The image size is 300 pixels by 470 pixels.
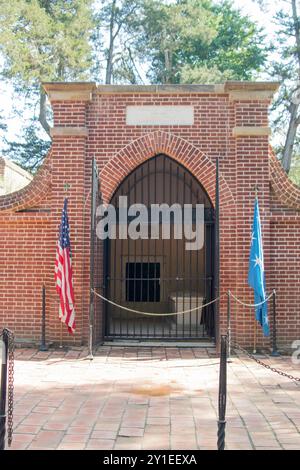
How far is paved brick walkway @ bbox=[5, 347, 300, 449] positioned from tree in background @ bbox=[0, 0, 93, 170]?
13.4 meters

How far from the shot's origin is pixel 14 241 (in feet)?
31.7

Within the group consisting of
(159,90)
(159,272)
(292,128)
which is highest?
(292,128)

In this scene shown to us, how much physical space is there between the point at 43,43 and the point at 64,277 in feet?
46.2

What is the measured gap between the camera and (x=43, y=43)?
20109 millimetres

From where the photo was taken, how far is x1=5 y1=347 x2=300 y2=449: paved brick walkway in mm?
4676

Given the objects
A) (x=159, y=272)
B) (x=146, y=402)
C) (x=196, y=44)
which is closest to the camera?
(x=146, y=402)

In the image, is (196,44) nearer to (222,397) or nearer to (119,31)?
(119,31)

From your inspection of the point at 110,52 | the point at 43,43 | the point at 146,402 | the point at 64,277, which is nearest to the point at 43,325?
the point at 64,277

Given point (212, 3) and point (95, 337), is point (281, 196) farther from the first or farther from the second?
point (212, 3)

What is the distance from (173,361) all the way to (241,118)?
444cm

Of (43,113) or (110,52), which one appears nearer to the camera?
(43,113)

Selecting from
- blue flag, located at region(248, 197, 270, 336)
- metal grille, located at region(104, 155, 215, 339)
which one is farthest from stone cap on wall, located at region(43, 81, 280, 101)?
metal grille, located at region(104, 155, 215, 339)

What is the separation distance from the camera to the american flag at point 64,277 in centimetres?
885

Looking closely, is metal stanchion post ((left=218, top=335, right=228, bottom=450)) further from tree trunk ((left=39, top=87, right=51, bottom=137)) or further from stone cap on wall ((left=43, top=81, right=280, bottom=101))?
tree trunk ((left=39, top=87, right=51, bottom=137))
